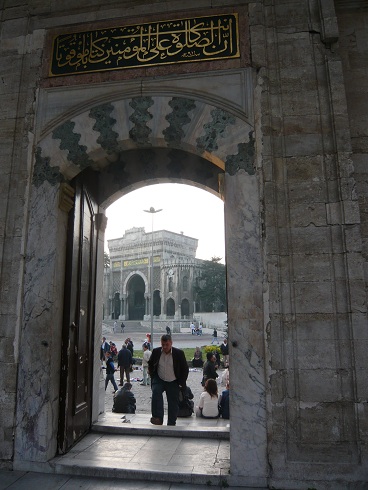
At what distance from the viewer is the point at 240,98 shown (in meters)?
3.95

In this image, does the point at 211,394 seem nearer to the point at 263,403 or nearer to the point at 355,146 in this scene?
the point at 263,403

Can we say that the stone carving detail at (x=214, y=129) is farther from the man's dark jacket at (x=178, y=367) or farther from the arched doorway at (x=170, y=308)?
the arched doorway at (x=170, y=308)

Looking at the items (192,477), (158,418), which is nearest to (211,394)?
(158,418)

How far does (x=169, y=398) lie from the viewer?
16.9ft

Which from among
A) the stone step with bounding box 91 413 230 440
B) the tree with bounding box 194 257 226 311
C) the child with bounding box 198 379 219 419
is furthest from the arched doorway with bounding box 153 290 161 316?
the stone step with bounding box 91 413 230 440

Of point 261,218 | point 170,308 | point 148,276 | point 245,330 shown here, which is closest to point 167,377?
point 245,330

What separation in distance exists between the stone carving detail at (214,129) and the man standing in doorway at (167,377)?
2481mm

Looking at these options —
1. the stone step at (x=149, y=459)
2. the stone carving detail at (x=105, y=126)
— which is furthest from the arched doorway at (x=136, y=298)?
the stone carving detail at (x=105, y=126)

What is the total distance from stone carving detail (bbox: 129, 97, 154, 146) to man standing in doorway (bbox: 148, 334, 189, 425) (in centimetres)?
252

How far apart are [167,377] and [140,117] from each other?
311 centimetres

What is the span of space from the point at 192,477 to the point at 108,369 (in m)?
6.15

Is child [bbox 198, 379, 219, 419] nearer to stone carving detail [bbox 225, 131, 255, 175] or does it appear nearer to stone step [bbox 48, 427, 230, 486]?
stone step [bbox 48, 427, 230, 486]

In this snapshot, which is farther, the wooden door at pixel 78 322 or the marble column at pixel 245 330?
the wooden door at pixel 78 322

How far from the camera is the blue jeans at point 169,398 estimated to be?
16.6 feet
